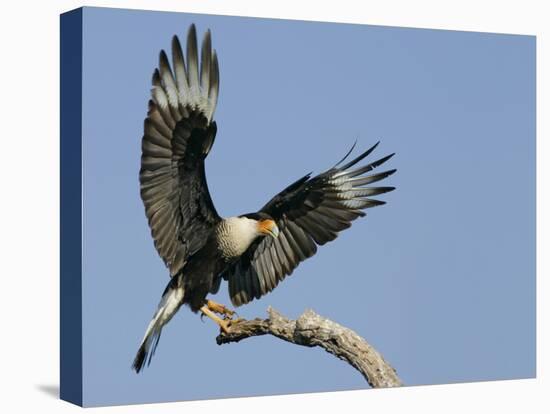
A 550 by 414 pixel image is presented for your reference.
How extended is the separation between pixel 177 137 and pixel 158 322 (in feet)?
4.22

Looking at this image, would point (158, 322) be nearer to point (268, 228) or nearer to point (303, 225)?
point (268, 228)

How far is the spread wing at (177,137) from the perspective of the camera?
29.6 feet

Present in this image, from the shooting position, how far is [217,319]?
946 cm

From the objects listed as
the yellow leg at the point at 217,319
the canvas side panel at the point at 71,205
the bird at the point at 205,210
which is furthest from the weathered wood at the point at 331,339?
the canvas side panel at the point at 71,205

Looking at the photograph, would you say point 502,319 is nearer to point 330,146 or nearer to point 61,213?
point 330,146

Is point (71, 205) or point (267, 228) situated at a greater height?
point (71, 205)

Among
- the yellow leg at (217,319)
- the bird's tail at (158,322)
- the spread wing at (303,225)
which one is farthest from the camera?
the spread wing at (303,225)

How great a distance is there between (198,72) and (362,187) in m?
1.69

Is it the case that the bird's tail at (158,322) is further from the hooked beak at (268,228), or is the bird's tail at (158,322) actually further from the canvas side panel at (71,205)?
the hooked beak at (268,228)

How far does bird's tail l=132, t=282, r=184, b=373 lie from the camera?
360 inches

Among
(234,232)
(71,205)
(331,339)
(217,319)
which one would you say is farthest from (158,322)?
(331,339)

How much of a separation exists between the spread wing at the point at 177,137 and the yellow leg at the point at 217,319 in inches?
18.0

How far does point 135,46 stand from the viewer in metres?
9.09

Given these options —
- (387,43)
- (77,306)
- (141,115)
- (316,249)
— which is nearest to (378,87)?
(387,43)
